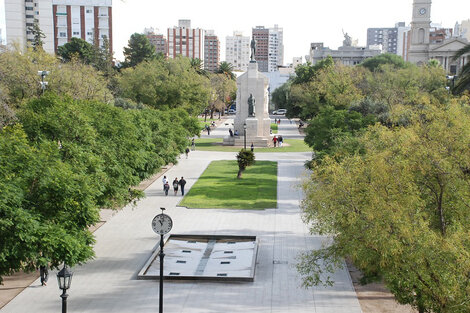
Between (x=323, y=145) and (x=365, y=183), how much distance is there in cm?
1654

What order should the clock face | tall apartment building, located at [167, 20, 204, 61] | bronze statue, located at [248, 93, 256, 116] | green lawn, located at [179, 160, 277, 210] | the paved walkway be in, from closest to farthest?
the clock face < the paved walkway < green lawn, located at [179, 160, 277, 210] < bronze statue, located at [248, 93, 256, 116] < tall apartment building, located at [167, 20, 204, 61]

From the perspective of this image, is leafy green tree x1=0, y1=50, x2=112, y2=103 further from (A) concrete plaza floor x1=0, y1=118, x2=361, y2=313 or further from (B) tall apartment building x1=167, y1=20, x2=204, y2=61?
(B) tall apartment building x1=167, y1=20, x2=204, y2=61

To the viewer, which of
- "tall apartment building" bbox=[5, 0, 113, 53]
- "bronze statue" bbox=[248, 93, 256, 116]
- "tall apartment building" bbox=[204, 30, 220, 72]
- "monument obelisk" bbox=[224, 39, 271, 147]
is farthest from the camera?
"tall apartment building" bbox=[204, 30, 220, 72]

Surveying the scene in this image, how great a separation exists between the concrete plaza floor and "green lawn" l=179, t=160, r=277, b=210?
60.7 inches

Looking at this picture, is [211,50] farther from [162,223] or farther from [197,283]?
[162,223]

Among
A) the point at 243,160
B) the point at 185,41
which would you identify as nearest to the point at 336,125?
the point at 243,160

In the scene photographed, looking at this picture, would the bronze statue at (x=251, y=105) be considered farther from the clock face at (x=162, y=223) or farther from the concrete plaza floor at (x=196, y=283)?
the clock face at (x=162, y=223)

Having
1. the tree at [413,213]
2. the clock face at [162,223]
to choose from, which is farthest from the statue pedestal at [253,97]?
the clock face at [162,223]

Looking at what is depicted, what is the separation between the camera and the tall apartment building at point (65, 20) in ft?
322

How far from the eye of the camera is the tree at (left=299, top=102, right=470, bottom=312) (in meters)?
10.6

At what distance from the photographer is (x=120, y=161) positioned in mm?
20500

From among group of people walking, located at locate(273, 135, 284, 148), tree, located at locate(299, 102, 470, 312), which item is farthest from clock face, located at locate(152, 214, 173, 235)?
group of people walking, located at locate(273, 135, 284, 148)

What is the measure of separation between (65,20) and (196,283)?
92.2 meters

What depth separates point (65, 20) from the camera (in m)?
100
